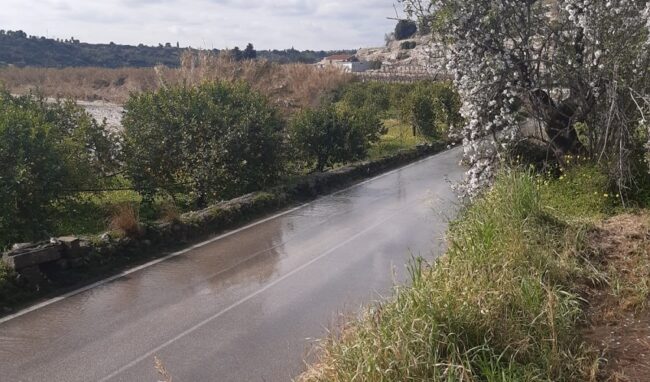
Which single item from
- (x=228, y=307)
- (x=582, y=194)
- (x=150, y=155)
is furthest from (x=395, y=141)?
(x=228, y=307)

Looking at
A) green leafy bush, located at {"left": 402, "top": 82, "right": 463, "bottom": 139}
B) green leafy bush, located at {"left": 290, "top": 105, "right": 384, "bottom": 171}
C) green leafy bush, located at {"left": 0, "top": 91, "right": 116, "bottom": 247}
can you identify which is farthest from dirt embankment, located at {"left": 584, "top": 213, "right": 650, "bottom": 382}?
green leafy bush, located at {"left": 402, "top": 82, "right": 463, "bottom": 139}

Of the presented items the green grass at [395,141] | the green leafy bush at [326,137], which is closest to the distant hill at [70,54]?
the green grass at [395,141]

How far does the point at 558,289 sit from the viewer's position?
639 cm

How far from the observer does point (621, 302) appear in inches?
257

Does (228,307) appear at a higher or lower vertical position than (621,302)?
lower

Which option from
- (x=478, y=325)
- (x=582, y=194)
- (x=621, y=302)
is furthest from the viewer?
(x=582, y=194)

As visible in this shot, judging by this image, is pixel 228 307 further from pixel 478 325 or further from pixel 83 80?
pixel 83 80

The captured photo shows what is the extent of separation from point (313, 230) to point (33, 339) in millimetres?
6688

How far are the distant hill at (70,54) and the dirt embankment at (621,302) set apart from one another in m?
96.3

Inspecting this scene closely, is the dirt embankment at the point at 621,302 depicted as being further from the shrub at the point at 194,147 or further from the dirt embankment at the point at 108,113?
the dirt embankment at the point at 108,113

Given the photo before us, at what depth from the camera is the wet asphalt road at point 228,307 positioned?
7000 millimetres

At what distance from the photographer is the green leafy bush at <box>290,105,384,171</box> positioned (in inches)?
828

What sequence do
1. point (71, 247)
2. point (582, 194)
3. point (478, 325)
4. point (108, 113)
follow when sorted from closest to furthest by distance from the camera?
point (478, 325) → point (71, 247) → point (582, 194) → point (108, 113)

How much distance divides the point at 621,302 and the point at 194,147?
38.0ft
